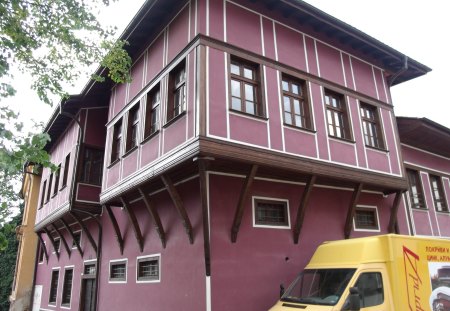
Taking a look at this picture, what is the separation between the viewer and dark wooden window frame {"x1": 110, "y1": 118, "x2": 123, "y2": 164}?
42.6 ft

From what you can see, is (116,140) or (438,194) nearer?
(116,140)

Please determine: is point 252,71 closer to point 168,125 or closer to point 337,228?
point 168,125

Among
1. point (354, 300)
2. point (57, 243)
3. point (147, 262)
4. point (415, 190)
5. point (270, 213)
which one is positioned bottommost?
point (354, 300)

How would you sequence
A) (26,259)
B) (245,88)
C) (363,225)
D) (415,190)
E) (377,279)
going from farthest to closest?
(26,259)
(415,190)
(363,225)
(245,88)
(377,279)

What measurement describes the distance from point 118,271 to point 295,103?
735 centimetres

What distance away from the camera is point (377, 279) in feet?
22.7

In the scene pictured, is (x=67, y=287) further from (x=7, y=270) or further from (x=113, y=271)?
(x=7, y=270)

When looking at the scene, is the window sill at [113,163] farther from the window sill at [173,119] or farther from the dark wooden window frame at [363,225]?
the dark wooden window frame at [363,225]

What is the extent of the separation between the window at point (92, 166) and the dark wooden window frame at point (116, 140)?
2.17m

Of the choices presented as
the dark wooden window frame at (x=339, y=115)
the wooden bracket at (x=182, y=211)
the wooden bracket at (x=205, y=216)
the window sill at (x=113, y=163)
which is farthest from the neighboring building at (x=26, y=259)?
the dark wooden window frame at (x=339, y=115)

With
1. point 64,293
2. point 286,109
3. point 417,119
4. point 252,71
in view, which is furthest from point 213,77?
point 64,293

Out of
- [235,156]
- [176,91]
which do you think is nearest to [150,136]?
[176,91]

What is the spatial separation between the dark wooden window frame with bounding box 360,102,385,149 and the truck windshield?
5.66m

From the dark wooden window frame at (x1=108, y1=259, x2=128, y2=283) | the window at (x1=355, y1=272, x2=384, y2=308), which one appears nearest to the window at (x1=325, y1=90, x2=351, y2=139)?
the window at (x1=355, y1=272, x2=384, y2=308)
